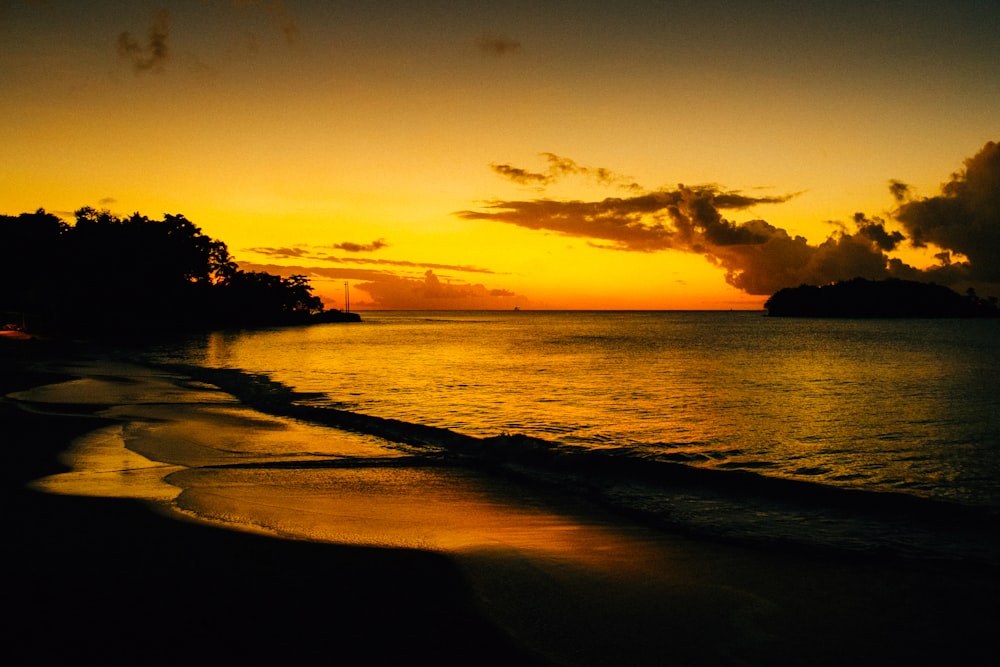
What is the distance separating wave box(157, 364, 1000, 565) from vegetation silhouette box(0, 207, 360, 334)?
9082 cm

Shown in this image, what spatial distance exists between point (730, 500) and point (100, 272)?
116673mm

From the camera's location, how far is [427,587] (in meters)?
6.55

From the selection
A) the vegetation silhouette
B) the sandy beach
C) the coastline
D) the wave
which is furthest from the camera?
the vegetation silhouette

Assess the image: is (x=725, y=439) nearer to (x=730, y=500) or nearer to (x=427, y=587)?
(x=730, y=500)

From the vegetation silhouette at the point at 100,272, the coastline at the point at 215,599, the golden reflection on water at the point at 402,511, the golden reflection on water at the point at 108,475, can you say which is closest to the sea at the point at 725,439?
the golden reflection on water at the point at 402,511

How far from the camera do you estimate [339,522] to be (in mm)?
9008

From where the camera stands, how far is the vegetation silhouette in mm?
92375

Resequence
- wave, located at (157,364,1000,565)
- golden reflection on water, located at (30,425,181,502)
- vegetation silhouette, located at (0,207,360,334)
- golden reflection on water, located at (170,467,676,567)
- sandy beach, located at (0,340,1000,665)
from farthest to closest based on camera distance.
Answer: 1. vegetation silhouette, located at (0,207,360,334)
2. golden reflection on water, located at (30,425,181,502)
3. wave, located at (157,364,1000,565)
4. golden reflection on water, located at (170,467,676,567)
5. sandy beach, located at (0,340,1000,665)

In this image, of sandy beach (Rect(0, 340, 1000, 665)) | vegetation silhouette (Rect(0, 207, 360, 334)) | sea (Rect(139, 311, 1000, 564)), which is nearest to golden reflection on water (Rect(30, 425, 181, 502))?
sandy beach (Rect(0, 340, 1000, 665))

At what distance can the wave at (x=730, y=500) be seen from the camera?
357 inches

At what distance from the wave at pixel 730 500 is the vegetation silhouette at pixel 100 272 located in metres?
90.8

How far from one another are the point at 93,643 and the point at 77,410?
18.4m

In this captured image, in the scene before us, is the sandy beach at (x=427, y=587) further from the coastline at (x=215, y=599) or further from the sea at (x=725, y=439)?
the sea at (x=725, y=439)

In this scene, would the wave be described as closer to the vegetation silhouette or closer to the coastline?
the coastline
